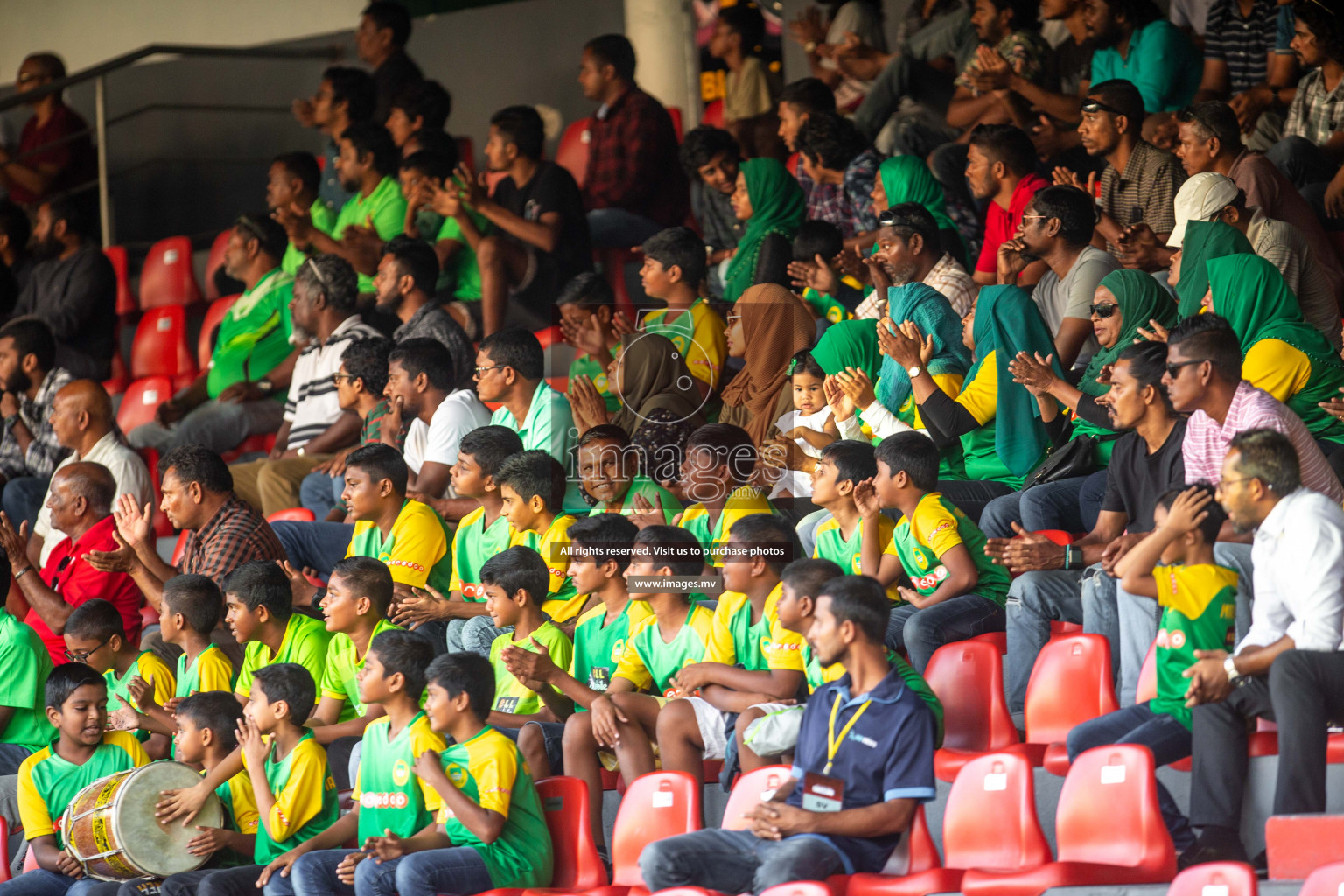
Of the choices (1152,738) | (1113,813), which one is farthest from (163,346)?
(1113,813)

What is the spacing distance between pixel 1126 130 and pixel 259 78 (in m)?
5.88

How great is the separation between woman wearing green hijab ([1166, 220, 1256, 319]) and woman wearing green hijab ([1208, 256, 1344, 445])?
4.5 inches

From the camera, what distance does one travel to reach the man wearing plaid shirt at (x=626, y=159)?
802 centimetres

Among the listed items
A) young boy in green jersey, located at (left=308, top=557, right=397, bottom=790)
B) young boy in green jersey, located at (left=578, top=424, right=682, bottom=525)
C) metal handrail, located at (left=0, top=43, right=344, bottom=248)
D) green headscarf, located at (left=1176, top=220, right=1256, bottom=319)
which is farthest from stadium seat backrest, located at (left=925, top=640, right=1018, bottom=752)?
metal handrail, located at (left=0, top=43, right=344, bottom=248)

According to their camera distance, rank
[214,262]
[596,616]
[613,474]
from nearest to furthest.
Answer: [596,616]
[613,474]
[214,262]

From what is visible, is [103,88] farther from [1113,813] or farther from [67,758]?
[1113,813]

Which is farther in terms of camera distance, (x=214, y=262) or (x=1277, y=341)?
(x=214, y=262)

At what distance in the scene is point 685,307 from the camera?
609 cm

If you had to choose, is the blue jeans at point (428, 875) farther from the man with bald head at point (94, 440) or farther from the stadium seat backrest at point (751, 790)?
the man with bald head at point (94, 440)

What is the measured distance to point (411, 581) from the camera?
17.8 ft

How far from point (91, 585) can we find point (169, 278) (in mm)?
3586

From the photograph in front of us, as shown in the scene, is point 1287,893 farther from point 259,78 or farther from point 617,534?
point 259,78

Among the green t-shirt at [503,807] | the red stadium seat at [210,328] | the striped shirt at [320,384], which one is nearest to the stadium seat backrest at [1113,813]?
the green t-shirt at [503,807]

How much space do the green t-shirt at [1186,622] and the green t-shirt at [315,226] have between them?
16.6ft
